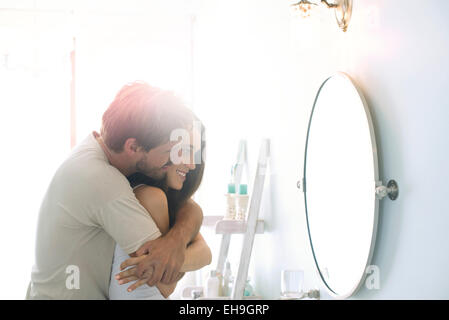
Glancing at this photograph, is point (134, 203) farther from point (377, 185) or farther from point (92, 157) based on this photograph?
point (377, 185)

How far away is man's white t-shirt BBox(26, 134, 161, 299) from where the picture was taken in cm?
45

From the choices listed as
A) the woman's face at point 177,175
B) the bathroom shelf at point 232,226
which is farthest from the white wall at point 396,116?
the woman's face at point 177,175

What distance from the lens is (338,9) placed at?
0.73m

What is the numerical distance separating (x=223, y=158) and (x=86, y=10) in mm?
821

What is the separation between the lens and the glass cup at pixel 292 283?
2.79 feet

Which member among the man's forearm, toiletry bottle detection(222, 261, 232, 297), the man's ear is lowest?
toiletry bottle detection(222, 261, 232, 297)

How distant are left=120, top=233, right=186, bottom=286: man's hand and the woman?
12 mm

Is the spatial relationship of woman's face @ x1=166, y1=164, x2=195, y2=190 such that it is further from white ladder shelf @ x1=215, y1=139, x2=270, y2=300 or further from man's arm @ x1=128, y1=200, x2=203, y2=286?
white ladder shelf @ x1=215, y1=139, x2=270, y2=300

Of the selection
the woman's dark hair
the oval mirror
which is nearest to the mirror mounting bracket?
the oval mirror

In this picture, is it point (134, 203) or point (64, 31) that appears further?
point (64, 31)

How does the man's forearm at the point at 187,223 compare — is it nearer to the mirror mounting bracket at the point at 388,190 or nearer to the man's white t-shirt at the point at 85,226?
the man's white t-shirt at the point at 85,226

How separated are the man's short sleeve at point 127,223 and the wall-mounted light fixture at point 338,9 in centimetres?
43

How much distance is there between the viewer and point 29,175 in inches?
81.6
